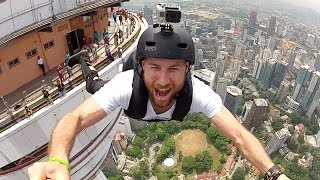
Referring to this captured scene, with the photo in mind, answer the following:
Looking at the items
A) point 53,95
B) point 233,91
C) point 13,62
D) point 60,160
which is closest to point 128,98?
point 60,160

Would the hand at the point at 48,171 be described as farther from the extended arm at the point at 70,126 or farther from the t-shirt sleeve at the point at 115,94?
the t-shirt sleeve at the point at 115,94

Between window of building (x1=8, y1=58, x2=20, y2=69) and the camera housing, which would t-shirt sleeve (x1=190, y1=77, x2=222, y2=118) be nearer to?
the camera housing

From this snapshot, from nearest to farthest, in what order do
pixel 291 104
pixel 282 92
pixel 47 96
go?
pixel 47 96 → pixel 291 104 → pixel 282 92

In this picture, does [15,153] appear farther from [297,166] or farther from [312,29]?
[312,29]

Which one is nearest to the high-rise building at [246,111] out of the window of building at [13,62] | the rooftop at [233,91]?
the rooftop at [233,91]

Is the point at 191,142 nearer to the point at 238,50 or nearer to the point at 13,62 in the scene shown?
the point at 13,62

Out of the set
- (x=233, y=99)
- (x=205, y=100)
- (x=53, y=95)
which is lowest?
(x=233, y=99)
